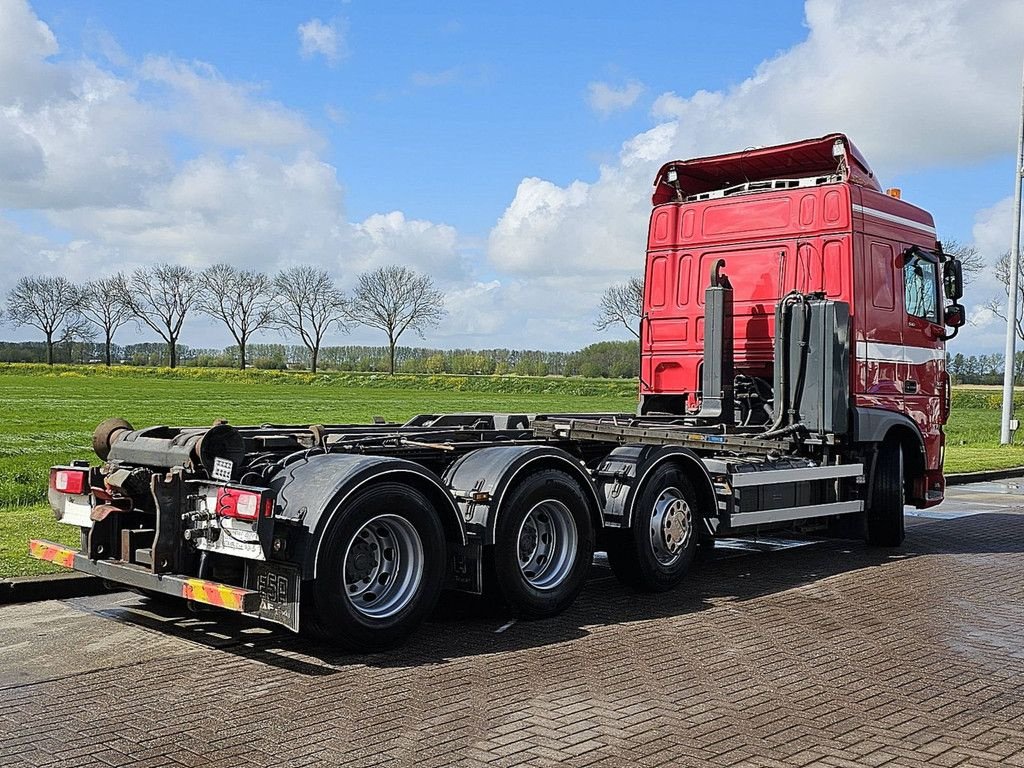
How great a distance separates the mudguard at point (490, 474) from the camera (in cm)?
742

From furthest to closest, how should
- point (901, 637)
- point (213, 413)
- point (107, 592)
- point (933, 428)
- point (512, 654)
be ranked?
point (213, 413) → point (933, 428) → point (107, 592) → point (901, 637) → point (512, 654)

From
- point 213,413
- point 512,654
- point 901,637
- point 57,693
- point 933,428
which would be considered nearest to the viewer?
point 57,693

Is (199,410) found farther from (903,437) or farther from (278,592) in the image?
(278,592)

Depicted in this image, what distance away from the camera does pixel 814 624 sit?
7.84 metres

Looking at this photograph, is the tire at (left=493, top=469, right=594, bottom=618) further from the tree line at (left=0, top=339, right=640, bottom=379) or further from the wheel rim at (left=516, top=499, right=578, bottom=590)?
the tree line at (left=0, top=339, right=640, bottom=379)

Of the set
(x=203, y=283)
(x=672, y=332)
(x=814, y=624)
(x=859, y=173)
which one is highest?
(x=203, y=283)

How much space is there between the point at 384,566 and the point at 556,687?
147 cm

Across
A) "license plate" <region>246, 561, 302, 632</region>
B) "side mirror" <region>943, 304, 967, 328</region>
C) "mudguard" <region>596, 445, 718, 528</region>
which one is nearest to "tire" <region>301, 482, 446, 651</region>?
"license plate" <region>246, 561, 302, 632</region>

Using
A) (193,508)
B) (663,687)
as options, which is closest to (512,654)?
(663,687)

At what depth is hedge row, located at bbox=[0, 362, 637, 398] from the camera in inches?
2798

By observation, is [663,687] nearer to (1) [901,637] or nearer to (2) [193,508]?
(1) [901,637]

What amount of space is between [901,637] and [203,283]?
111 metres

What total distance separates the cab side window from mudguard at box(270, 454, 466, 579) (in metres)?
6.60

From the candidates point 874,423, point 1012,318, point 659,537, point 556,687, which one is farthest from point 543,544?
point 1012,318
